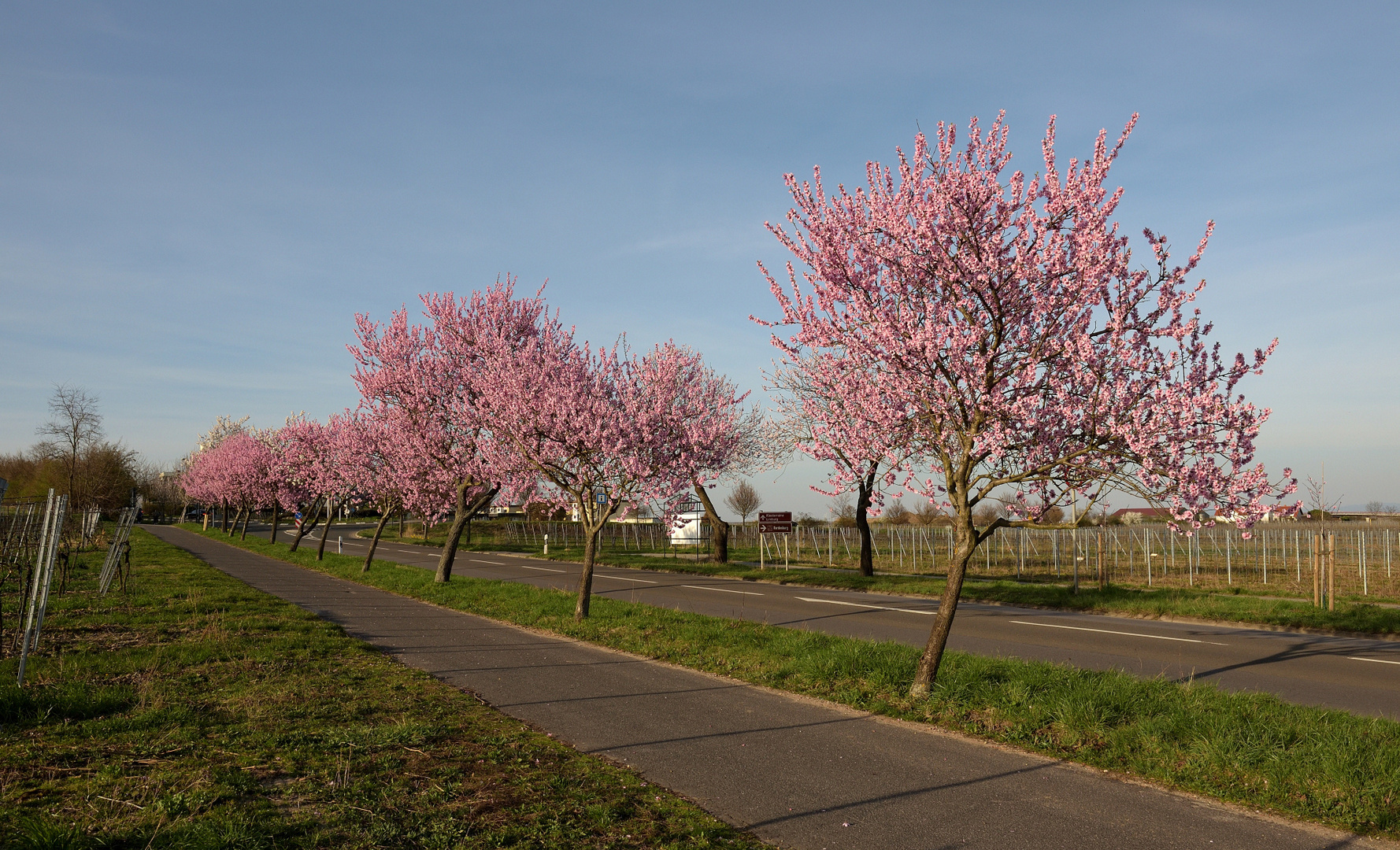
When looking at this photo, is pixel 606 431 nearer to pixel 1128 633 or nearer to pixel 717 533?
pixel 1128 633

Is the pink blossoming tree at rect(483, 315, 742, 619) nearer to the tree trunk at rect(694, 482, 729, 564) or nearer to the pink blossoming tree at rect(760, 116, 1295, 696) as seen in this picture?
the pink blossoming tree at rect(760, 116, 1295, 696)

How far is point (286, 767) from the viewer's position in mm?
6457

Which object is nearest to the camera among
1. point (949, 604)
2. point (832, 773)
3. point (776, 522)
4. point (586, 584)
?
point (832, 773)

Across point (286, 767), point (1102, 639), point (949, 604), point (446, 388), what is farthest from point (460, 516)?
point (286, 767)

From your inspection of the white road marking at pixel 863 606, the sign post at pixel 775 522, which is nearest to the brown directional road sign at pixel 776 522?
the sign post at pixel 775 522

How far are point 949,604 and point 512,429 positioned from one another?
10646 mm

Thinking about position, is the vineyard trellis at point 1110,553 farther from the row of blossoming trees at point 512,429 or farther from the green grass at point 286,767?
the green grass at point 286,767

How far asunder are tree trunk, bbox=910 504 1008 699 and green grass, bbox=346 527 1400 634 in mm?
11796

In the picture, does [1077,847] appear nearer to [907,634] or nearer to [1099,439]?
[1099,439]

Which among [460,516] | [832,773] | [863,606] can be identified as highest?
[460,516]

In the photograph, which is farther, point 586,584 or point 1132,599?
point 1132,599

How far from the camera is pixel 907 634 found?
15.0m

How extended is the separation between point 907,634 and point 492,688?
26.6ft

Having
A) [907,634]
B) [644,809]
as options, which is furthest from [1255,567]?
[644,809]
